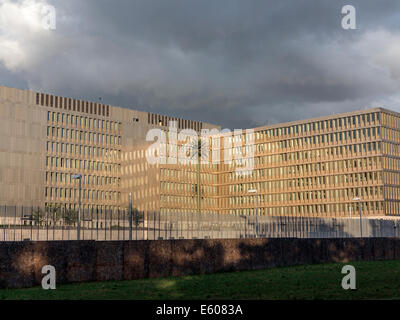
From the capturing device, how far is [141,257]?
24156 millimetres

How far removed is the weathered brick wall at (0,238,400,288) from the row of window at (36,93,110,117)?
10602 centimetres

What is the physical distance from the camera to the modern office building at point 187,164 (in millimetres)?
120062

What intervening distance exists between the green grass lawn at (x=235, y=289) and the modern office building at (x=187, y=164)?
99659 mm

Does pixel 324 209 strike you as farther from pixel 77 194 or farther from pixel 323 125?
pixel 77 194

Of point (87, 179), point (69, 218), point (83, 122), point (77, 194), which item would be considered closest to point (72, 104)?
point (83, 122)

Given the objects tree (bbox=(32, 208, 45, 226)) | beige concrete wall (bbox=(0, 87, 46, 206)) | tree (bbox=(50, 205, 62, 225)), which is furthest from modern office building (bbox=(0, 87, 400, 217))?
tree (bbox=(32, 208, 45, 226))

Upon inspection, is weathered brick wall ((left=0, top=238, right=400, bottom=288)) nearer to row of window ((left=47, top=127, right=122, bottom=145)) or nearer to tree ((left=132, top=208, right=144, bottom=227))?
tree ((left=132, top=208, right=144, bottom=227))

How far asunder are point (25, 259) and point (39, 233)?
3239 millimetres

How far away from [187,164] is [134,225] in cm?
12111

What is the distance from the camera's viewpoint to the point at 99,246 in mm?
23172

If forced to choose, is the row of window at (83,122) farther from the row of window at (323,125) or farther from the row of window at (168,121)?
the row of window at (323,125)

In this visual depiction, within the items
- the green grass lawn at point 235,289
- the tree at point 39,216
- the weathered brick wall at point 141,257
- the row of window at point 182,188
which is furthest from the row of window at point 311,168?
the tree at point 39,216
